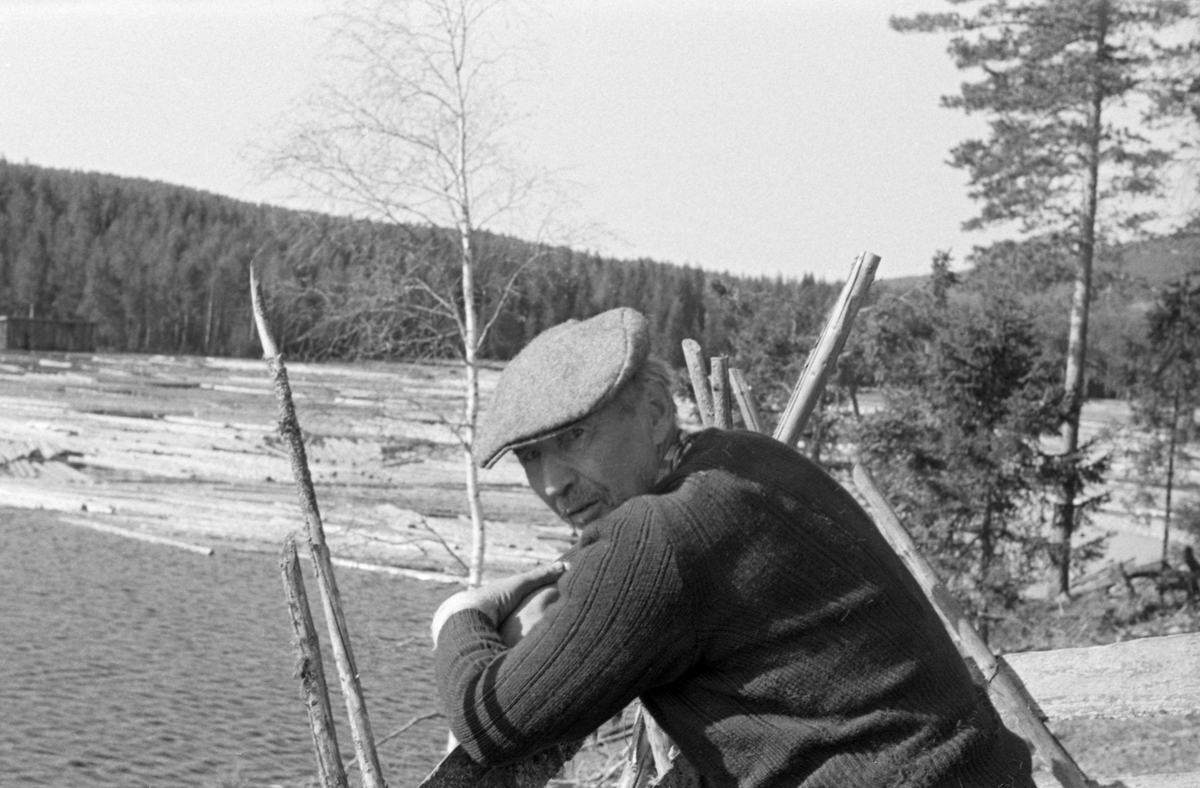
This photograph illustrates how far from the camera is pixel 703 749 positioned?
198cm

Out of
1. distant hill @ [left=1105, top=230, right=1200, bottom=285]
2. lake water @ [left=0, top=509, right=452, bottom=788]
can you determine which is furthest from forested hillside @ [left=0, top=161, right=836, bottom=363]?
distant hill @ [left=1105, top=230, right=1200, bottom=285]

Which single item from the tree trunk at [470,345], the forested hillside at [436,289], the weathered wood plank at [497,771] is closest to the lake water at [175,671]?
the tree trunk at [470,345]

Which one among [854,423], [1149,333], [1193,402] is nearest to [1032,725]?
[854,423]

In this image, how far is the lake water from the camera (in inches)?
433

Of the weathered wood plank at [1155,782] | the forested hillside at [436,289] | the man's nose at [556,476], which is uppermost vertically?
the forested hillside at [436,289]

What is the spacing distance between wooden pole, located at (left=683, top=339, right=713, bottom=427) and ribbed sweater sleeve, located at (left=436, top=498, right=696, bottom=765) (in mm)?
1992

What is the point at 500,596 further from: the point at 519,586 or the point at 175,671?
the point at 175,671

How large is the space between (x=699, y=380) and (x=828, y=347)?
546mm

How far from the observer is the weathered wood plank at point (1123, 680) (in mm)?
3932

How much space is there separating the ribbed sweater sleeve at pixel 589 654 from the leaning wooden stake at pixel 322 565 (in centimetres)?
60

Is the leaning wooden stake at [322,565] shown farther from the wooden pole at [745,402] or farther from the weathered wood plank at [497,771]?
the wooden pole at [745,402]

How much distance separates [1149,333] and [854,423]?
767 centimetres

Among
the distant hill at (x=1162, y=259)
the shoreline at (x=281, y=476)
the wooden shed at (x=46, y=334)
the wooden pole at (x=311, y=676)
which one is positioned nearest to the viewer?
the wooden pole at (x=311, y=676)

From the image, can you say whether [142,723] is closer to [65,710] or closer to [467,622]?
[65,710]
